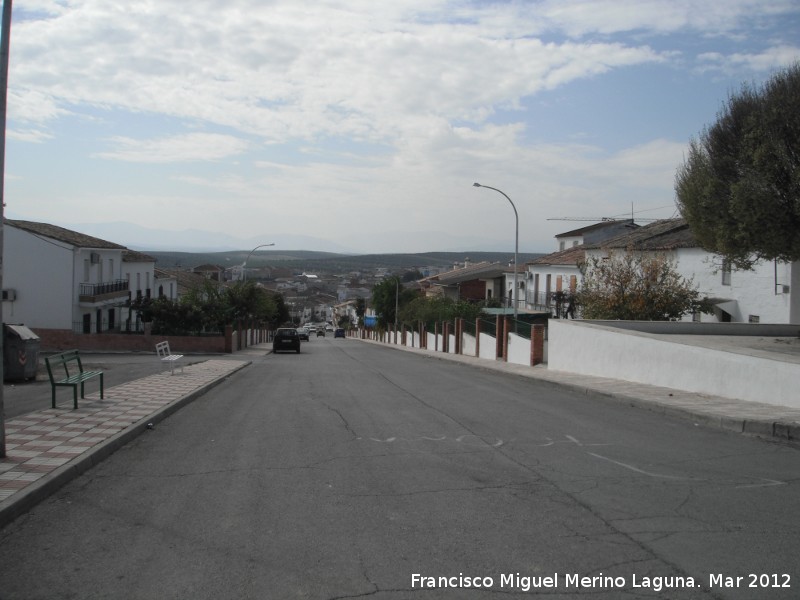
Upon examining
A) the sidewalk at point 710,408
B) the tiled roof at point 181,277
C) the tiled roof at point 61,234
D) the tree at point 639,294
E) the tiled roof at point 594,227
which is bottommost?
the sidewalk at point 710,408

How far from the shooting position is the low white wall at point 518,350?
2877cm

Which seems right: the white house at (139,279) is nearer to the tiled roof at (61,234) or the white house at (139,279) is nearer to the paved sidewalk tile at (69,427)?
the tiled roof at (61,234)

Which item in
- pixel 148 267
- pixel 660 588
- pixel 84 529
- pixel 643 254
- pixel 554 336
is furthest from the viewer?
pixel 148 267

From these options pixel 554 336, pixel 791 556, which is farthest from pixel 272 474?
pixel 554 336

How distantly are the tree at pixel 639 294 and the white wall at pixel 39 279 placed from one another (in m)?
31.8

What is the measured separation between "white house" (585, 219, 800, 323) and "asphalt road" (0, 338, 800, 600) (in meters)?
18.6

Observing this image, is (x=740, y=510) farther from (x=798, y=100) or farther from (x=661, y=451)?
(x=798, y=100)

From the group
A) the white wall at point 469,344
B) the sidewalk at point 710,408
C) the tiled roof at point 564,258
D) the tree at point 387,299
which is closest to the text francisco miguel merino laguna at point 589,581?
the sidewalk at point 710,408

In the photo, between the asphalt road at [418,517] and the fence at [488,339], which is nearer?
the asphalt road at [418,517]

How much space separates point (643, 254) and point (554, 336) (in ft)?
23.6

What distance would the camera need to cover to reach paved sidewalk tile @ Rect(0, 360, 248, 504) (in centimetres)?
766

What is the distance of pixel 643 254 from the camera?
95.5 ft

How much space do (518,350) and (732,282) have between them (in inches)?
393

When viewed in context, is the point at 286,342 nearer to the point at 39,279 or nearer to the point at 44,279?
the point at 44,279
